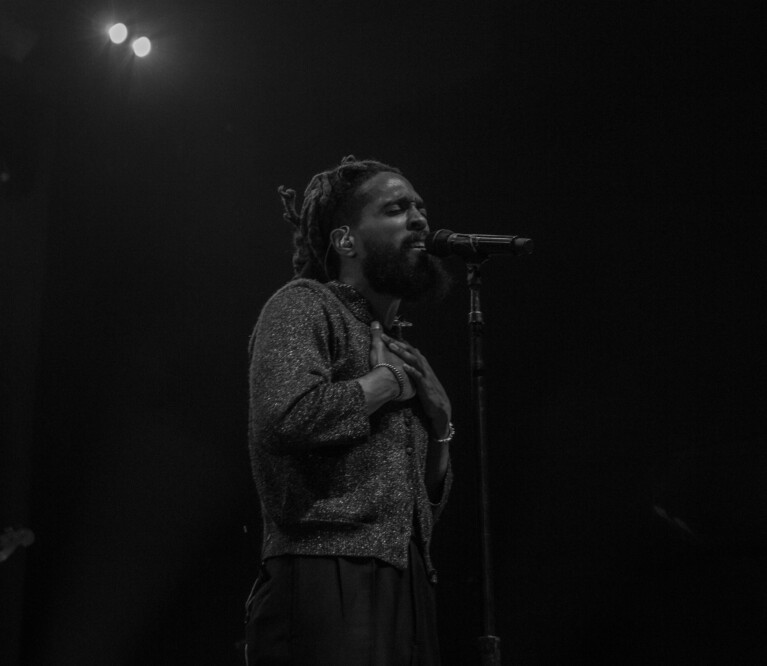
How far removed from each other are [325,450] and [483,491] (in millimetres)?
341

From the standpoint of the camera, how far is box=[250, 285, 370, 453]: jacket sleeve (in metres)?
1.72

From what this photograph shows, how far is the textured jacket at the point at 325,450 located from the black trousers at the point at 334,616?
0.10 feet

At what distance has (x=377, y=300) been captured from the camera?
2.17 m

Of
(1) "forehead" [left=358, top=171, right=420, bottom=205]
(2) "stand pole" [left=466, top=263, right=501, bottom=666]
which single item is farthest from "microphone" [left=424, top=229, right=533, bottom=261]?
(1) "forehead" [left=358, top=171, right=420, bottom=205]

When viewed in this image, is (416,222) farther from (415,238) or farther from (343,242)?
(343,242)

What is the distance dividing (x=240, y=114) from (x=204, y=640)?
2.19 meters

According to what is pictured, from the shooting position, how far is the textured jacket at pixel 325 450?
172 centimetres

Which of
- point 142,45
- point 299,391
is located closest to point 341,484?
point 299,391

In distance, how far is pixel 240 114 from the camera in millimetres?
3844

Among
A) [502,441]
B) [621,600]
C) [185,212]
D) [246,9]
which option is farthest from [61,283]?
[621,600]

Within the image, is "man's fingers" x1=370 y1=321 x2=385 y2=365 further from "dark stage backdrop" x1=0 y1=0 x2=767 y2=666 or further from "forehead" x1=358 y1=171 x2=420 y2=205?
"dark stage backdrop" x1=0 y1=0 x2=767 y2=666

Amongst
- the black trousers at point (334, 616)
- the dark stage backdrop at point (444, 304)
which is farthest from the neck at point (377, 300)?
the dark stage backdrop at point (444, 304)

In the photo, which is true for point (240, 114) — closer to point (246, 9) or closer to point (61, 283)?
point (246, 9)

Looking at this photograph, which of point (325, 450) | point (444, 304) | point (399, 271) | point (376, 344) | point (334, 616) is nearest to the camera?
point (334, 616)
